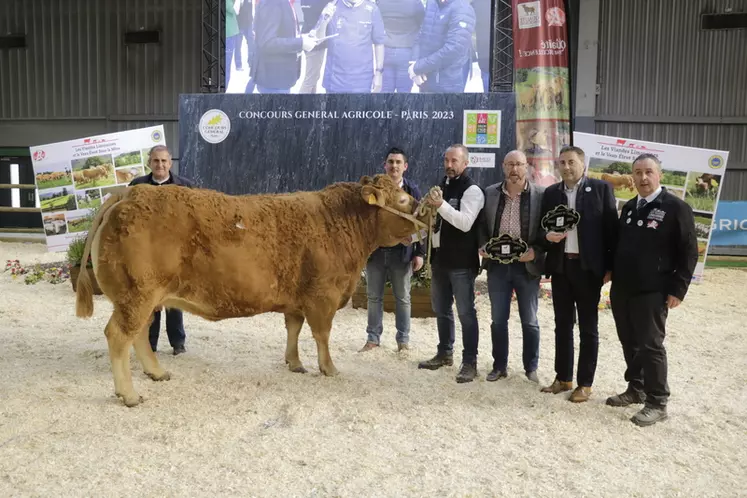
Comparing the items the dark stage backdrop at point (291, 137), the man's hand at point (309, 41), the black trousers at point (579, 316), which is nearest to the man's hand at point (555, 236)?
the black trousers at point (579, 316)

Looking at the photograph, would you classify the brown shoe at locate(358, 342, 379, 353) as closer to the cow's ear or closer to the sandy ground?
the sandy ground

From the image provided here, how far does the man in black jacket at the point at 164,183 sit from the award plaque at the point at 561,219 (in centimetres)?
308

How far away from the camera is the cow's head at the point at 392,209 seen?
15.2ft

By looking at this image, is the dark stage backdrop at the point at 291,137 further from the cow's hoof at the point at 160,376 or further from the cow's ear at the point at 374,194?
the cow's hoof at the point at 160,376

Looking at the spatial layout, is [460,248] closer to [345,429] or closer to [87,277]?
[345,429]

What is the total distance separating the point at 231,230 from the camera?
13.8 feet

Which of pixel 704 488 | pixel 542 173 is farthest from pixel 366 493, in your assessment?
A: pixel 542 173

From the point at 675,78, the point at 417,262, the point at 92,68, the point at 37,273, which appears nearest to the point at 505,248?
the point at 417,262

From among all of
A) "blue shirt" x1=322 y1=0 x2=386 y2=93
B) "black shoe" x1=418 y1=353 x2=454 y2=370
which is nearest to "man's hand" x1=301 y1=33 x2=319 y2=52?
"blue shirt" x1=322 y1=0 x2=386 y2=93

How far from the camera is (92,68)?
18188mm

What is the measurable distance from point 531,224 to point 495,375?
4.16ft

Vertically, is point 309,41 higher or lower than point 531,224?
higher

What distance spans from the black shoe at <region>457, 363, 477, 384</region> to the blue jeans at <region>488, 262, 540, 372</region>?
0.58ft

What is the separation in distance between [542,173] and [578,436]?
7.91 meters
